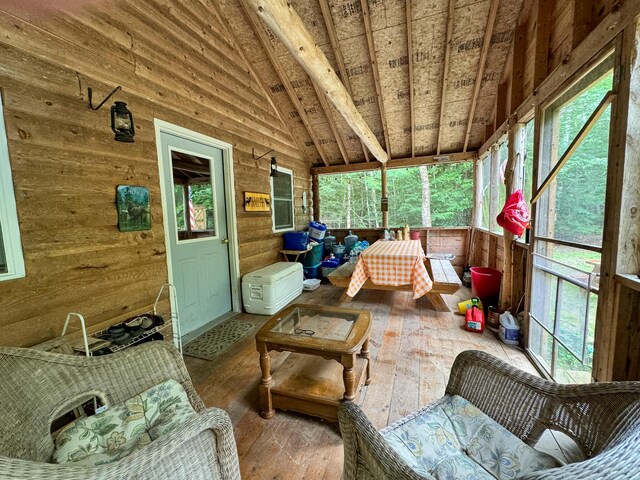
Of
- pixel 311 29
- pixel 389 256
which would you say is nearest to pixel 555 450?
pixel 389 256

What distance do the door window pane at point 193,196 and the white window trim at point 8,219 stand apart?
1153mm

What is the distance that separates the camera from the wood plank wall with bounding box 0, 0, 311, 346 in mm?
1487

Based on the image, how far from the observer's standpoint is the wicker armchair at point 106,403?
67 cm

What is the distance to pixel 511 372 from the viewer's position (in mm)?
1051

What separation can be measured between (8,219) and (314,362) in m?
2.04

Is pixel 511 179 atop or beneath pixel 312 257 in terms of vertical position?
atop

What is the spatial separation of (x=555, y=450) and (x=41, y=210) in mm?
3192

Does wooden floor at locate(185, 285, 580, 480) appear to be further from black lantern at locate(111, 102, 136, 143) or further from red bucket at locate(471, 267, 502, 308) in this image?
black lantern at locate(111, 102, 136, 143)

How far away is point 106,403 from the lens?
3.66ft

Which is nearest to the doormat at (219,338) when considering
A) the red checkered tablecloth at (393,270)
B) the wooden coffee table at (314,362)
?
the wooden coffee table at (314,362)

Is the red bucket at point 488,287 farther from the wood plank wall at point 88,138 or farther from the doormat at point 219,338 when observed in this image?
the wood plank wall at point 88,138

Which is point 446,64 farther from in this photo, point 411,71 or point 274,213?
point 274,213

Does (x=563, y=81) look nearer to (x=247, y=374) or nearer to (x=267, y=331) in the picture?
(x=267, y=331)

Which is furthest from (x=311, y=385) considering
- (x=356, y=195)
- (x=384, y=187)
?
(x=356, y=195)
